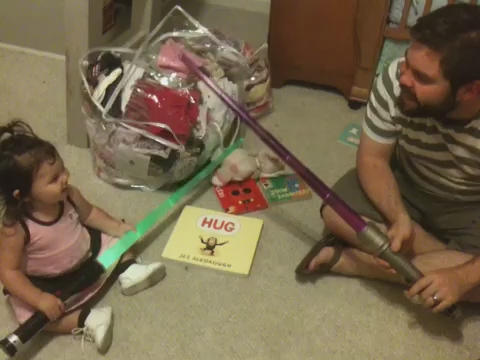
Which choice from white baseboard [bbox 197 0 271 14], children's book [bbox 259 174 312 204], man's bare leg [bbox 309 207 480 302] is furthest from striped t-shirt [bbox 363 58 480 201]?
white baseboard [bbox 197 0 271 14]

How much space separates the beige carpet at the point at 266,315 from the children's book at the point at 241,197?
0.08 ft

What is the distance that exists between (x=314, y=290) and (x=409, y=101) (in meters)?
0.45

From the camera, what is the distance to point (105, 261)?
4.00ft

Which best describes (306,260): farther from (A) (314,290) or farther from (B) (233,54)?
(B) (233,54)

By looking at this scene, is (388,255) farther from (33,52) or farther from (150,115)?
(33,52)

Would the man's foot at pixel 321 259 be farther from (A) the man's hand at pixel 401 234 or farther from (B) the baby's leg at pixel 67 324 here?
(B) the baby's leg at pixel 67 324

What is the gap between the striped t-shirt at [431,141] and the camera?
1167mm

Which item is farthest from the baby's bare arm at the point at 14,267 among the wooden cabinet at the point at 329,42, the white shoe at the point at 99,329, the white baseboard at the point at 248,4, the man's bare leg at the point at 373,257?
the white baseboard at the point at 248,4

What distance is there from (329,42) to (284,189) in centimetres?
54

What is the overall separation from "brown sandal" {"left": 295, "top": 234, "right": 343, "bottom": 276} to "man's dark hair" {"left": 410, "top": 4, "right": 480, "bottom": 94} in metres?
0.43

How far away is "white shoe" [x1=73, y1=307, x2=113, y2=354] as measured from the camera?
112 centimetres

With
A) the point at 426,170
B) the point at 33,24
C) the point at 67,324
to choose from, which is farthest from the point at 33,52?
the point at 426,170

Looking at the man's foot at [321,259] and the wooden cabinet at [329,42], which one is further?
the wooden cabinet at [329,42]

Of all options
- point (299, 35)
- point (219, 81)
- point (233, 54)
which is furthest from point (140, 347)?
point (299, 35)
